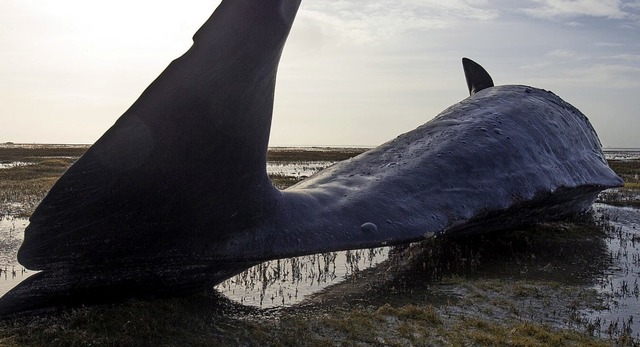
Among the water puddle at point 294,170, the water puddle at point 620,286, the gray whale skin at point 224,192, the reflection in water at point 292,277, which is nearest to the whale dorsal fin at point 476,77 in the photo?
the water puddle at point 620,286

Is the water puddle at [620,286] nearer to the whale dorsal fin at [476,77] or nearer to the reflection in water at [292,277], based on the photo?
the reflection in water at [292,277]

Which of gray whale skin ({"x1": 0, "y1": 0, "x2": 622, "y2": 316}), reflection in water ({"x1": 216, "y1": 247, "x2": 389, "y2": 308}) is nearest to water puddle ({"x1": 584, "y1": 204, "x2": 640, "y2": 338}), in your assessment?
gray whale skin ({"x1": 0, "y1": 0, "x2": 622, "y2": 316})

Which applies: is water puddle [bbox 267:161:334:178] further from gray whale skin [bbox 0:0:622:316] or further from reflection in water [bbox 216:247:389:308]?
gray whale skin [bbox 0:0:622:316]

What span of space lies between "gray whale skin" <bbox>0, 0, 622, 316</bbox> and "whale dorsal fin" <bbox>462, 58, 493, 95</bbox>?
468cm

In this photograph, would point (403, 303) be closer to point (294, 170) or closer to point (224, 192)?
point (224, 192)

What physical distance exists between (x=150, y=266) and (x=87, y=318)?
1.05 meters

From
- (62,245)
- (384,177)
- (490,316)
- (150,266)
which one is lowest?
(490,316)

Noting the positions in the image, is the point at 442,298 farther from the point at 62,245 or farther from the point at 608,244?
the point at 608,244

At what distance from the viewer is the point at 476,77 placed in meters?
12.0

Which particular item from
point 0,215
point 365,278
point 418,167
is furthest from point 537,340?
point 0,215

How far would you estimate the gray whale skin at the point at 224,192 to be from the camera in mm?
3410

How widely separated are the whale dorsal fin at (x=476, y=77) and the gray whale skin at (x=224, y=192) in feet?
15.4

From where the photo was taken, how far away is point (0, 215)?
13461 millimetres

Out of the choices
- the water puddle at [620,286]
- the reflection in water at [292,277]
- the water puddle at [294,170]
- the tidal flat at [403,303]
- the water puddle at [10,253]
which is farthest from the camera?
the water puddle at [294,170]
